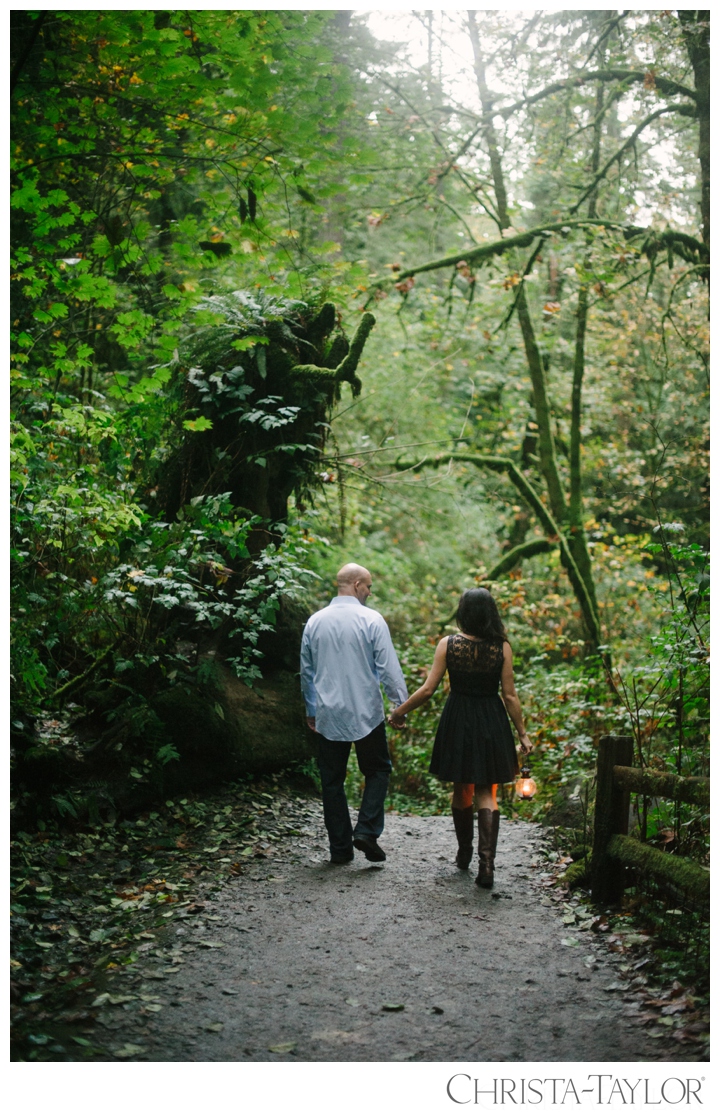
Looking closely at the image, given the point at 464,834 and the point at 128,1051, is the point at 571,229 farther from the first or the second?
the point at 128,1051

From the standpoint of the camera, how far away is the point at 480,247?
10734 mm

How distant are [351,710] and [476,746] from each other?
3.17 feet

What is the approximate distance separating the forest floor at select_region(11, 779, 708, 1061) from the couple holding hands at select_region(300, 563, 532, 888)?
0.40 m

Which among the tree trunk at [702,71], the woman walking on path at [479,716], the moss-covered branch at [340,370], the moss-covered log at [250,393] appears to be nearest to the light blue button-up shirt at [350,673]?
the woman walking on path at [479,716]

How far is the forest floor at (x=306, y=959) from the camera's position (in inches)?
138

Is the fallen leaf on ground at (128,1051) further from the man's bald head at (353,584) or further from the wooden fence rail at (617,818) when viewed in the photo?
the man's bald head at (353,584)

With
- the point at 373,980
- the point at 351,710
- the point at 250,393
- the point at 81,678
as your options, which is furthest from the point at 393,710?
the point at 250,393

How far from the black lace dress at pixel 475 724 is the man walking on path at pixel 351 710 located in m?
0.44

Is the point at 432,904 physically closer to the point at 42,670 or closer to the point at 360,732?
the point at 360,732

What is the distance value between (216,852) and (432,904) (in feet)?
5.96

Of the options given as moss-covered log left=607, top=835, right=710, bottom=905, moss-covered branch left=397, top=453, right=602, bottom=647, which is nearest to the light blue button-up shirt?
moss-covered log left=607, top=835, right=710, bottom=905

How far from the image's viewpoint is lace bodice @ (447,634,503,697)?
19.1 feet
